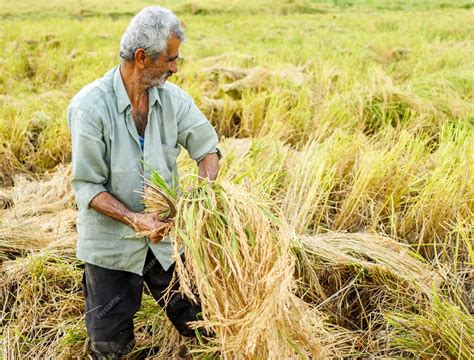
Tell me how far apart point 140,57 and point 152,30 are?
0.32 ft

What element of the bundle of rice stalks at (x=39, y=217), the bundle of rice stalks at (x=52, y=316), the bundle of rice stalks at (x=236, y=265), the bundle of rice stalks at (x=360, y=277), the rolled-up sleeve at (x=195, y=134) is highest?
the rolled-up sleeve at (x=195, y=134)

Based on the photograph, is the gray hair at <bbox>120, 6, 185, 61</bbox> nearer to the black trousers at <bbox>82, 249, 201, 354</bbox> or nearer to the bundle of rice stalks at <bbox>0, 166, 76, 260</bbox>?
the black trousers at <bbox>82, 249, 201, 354</bbox>

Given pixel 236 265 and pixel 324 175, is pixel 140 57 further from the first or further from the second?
pixel 324 175

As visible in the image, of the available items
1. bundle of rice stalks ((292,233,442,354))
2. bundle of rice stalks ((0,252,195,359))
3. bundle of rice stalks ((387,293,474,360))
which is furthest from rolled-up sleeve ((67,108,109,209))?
bundle of rice stalks ((387,293,474,360))

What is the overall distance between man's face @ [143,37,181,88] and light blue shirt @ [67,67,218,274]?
2.3 inches

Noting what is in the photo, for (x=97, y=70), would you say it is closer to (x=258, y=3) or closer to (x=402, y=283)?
(x=402, y=283)

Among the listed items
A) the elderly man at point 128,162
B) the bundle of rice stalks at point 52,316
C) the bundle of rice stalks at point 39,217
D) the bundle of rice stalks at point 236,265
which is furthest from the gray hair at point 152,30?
the bundle of rice stalks at point 39,217

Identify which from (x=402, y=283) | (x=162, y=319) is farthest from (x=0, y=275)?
(x=402, y=283)

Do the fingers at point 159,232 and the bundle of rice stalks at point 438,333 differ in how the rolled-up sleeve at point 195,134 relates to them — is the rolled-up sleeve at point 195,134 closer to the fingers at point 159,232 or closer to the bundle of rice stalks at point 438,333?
the fingers at point 159,232

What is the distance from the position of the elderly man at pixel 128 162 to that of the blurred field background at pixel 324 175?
291mm

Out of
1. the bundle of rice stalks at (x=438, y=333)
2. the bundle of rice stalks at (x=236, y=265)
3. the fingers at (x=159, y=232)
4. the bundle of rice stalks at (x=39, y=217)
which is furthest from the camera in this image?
the bundle of rice stalks at (x=39, y=217)

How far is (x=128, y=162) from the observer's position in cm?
181

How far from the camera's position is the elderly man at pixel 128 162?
1.72 metres

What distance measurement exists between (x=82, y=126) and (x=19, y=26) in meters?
9.26
